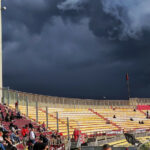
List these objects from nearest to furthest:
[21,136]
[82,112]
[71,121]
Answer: [21,136], [71,121], [82,112]

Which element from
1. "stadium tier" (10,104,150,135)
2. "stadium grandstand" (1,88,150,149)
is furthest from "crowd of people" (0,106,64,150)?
"stadium tier" (10,104,150,135)

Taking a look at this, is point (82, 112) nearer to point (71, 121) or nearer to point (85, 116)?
point (85, 116)

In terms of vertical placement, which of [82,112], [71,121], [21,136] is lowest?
[21,136]

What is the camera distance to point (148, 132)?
31.6 metres

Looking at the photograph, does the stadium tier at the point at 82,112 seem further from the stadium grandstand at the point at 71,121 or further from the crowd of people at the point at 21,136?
the crowd of people at the point at 21,136

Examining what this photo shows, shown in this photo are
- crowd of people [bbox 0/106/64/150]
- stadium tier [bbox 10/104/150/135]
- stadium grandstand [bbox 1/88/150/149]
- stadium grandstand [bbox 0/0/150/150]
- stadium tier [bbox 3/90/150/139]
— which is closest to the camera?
crowd of people [bbox 0/106/64/150]

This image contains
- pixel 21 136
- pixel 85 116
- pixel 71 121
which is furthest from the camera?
pixel 85 116

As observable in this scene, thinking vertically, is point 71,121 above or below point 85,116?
below

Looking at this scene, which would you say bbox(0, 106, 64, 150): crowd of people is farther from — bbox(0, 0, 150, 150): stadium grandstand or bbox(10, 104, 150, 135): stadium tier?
bbox(10, 104, 150, 135): stadium tier

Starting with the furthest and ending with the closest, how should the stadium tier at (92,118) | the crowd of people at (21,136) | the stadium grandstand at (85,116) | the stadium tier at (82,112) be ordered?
A: the stadium tier at (92,118) < the stadium tier at (82,112) < the stadium grandstand at (85,116) < the crowd of people at (21,136)

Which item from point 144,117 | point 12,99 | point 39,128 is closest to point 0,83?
point 12,99

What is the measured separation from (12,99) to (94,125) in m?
→ 11.0

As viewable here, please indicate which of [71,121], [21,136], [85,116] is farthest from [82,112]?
[21,136]

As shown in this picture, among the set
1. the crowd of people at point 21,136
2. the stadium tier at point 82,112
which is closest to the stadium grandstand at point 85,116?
the stadium tier at point 82,112
